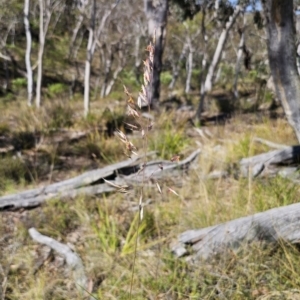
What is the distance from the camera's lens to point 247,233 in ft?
7.45

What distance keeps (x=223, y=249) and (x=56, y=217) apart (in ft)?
5.24

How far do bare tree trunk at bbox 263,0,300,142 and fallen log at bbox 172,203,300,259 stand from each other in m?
0.62

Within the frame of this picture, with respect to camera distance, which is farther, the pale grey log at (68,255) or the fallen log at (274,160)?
the fallen log at (274,160)

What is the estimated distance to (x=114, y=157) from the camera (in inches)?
194

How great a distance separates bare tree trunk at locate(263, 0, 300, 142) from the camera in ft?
7.93

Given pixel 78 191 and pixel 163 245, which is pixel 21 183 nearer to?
pixel 78 191

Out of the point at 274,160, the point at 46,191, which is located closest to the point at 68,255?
the point at 46,191

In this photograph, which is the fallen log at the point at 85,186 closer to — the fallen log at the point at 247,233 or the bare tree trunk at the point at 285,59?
the fallen log at the point at 247,233

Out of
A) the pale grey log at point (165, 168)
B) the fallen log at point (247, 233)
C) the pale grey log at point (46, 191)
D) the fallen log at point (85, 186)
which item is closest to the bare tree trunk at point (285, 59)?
the fallen log at point (247, 233)

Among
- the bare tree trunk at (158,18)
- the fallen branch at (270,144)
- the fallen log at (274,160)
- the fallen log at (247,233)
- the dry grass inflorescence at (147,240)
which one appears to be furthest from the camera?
the bare tree trunk at (158,18)

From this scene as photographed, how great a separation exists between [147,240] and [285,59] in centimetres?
169

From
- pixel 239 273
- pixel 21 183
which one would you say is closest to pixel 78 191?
pixel 21 183

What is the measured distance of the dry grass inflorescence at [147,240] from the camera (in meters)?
2.01

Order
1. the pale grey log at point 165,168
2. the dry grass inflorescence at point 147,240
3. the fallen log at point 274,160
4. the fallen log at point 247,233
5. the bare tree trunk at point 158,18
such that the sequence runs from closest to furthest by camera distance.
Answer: the dry grass inflorescence at point 147,240 < the fallen log at point 247,233 < the fallen log at point 274,160 < the pale grey log at point 165,168 < the bare tree trunk at point 158,18
